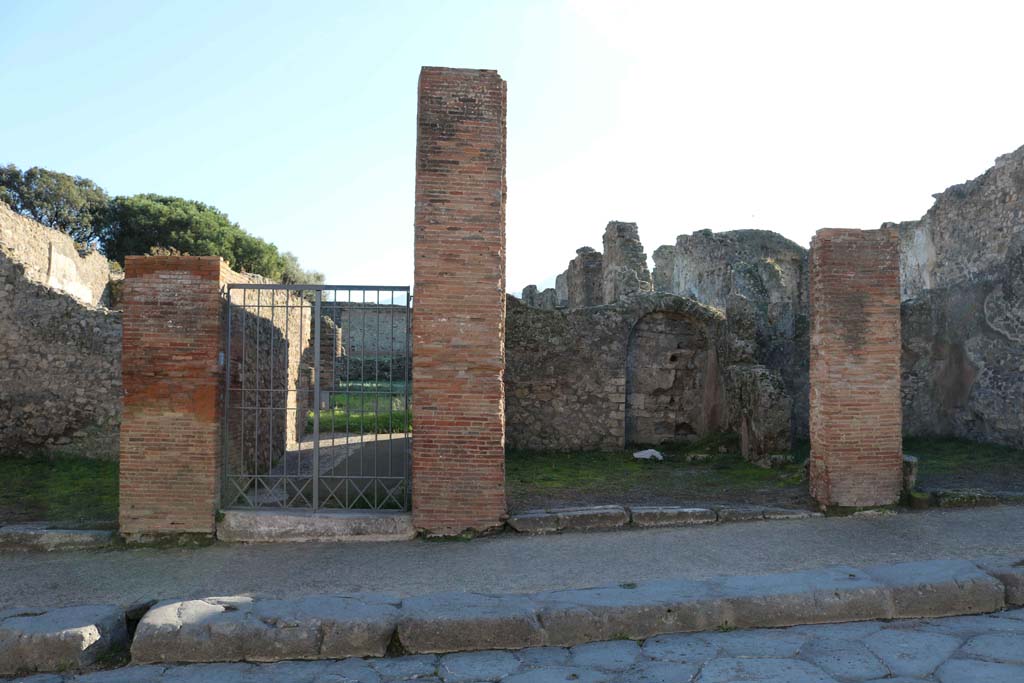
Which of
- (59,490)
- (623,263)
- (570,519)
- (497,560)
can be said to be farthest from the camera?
(623,263)

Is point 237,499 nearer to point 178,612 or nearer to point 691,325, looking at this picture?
point 178,612

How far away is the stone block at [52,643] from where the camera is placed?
13.4ft

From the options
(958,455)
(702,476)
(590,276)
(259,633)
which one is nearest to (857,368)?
(702,476)

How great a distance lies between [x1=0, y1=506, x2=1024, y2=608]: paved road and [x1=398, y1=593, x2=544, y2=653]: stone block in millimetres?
583

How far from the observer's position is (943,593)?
4797mm

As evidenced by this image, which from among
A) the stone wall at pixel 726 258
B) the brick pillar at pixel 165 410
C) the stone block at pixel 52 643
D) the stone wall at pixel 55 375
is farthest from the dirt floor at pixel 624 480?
the stone wall at pixel 726 258

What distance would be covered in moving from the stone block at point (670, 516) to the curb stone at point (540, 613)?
5.26 feet

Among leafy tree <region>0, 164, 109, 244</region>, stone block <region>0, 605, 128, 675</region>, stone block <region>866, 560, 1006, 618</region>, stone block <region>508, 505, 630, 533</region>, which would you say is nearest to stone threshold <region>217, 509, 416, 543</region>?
stone block <region>508, 505, 630, 533</region>

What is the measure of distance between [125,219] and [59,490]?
104ft

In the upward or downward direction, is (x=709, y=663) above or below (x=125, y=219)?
below

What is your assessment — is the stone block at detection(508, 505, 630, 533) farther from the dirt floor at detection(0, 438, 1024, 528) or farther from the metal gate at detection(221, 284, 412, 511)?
the metal gate at detection(221, 284, 412, 511)

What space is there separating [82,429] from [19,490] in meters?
1.98

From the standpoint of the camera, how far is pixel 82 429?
33.0ft

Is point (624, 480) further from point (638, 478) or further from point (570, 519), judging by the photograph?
point (570, 519)
